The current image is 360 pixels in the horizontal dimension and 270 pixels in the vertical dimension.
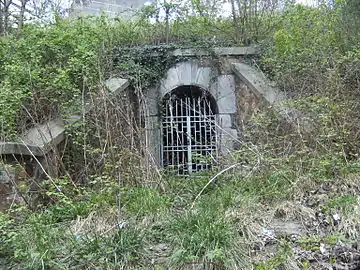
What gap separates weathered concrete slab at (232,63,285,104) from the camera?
6.77m

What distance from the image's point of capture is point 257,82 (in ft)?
24.0

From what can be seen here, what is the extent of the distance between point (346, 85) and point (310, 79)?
25.8 inches

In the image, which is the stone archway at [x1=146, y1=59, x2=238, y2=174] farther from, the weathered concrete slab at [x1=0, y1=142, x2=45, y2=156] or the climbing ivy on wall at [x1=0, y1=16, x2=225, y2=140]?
the weathered concrete slab at [x1=0, y1=142, x2=45, y2=156]

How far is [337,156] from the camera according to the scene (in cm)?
448

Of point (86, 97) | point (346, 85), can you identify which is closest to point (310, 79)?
point (346, 85)

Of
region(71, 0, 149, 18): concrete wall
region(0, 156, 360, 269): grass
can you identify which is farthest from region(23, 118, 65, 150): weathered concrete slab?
region(71, 0, 149, 18): concrete wall

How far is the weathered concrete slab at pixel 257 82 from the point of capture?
677 centimetres

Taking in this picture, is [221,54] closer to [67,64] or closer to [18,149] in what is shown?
[67,64]

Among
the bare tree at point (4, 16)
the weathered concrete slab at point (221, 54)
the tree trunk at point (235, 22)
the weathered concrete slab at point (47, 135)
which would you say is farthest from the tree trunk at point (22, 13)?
the tree trunk at point (235, 22)

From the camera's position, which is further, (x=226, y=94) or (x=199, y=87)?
(x=199, y=87)

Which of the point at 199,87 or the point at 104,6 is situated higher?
the point at 104,6

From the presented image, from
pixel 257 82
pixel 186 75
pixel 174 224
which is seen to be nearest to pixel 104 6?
pixel 186 75

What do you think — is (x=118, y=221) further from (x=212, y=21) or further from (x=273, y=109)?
(x=212, y=21)

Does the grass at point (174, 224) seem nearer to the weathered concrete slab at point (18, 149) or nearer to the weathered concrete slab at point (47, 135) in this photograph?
the weathered concrete slab at point (18, 149)
